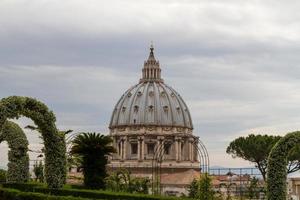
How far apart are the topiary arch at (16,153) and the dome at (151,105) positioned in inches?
3863

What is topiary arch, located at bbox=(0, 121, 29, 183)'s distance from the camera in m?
34.7

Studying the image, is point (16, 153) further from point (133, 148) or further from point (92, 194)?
point (133, 148)

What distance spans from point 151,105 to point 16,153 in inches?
3996

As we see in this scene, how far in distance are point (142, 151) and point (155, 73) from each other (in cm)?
2105

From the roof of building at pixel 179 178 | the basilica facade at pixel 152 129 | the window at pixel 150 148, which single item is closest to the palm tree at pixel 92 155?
the roof of building at pixel 179 178

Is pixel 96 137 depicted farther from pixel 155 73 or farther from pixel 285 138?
pixel 155 73

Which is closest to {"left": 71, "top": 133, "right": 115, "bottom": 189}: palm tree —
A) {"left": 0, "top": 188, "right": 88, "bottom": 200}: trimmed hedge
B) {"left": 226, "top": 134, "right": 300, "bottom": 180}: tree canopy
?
{"left": 0, "top": 188, "right": 88, "bottom": 200}: trimmed hedge

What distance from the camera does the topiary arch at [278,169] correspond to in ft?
83.3

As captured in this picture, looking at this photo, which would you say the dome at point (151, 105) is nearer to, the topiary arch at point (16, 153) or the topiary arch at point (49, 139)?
the topiary arch at point (16, 153)

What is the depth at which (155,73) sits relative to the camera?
14312 cm

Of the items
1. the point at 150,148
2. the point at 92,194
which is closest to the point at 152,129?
the point at 150,148

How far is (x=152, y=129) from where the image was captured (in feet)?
436

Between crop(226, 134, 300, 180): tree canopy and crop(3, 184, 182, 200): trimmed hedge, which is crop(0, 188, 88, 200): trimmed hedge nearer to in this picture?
crop(3, 184, 182, 200): trimmed hedge

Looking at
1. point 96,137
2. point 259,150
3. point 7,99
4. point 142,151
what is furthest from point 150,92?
point 7,99
